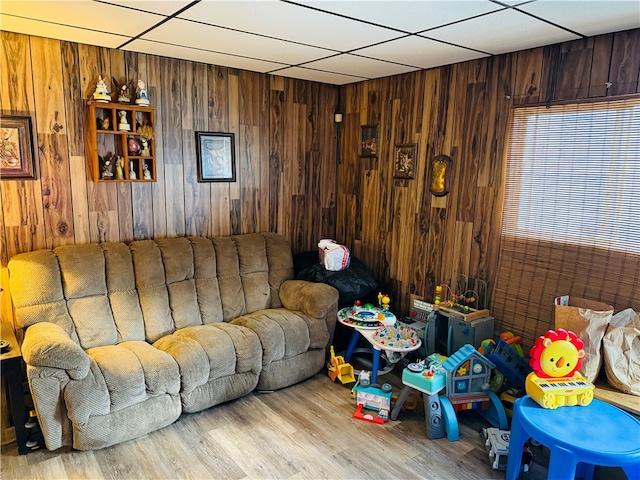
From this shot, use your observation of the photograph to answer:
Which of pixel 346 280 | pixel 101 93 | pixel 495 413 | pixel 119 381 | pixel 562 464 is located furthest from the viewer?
pixel 346 280

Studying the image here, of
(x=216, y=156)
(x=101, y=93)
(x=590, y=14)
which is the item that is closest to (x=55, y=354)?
(x=101, y=93)

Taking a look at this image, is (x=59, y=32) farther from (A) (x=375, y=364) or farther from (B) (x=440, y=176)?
(A) (x=375, y=364)

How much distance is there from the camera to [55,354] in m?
2.41

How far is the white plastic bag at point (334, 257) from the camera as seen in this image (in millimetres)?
3893

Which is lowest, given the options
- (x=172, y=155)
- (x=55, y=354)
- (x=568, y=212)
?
(x=55, y=354)

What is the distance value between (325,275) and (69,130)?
7.04 ft

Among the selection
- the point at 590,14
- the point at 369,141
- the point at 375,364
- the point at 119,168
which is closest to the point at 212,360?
the point at 375,364

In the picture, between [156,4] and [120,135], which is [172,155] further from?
[156,4]

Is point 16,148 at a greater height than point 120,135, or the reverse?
point 120,135

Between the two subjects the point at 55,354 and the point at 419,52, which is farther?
the point at 419,52

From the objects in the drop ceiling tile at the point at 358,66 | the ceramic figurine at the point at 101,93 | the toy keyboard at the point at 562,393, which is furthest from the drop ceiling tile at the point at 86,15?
the toy keyboard at the point at 562,393

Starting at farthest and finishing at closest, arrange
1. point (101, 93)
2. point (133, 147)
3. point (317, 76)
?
1. point (317, 76)
2. point (133, 147)
3. point (101, 93)

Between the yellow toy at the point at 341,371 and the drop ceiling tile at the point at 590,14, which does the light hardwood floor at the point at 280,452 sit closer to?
the yellow toy at the point at 341,371

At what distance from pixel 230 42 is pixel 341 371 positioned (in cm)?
244
